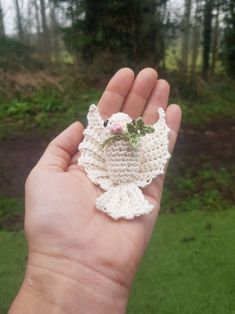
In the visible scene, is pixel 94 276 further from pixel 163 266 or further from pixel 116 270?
pixel 163 266

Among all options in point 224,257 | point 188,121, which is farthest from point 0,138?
point 224,257

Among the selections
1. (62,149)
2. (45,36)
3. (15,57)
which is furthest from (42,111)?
(45,36)

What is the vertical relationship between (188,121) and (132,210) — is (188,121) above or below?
below

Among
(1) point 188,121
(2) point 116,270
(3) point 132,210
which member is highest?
(3) point 132,210

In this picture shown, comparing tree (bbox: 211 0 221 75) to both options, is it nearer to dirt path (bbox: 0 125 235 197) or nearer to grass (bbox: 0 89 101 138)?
grass (bbox: 0 89 101 138)

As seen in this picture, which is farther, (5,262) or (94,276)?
(5,262)

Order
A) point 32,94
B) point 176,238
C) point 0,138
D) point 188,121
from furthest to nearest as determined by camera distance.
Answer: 1. point 32,94
2. point 188,121
3. point 0,138
4. point 176,238
